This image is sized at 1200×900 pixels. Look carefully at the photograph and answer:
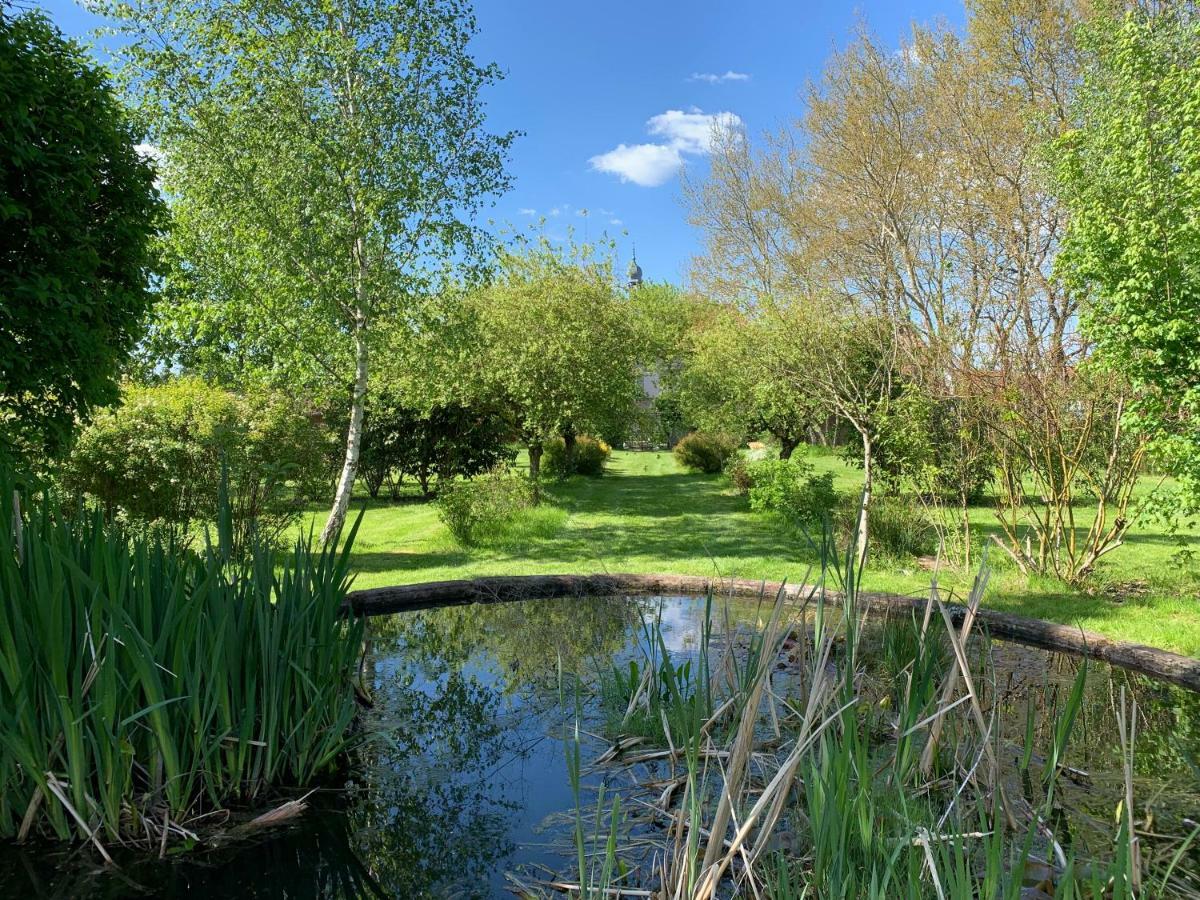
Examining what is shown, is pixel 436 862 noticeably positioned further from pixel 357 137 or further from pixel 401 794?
pixel 357 137

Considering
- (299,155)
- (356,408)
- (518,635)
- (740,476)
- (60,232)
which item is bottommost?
(518,635)

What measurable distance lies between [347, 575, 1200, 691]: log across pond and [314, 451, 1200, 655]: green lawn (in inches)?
11.5

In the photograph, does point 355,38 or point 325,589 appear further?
point 355,38

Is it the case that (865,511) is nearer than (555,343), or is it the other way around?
(865,511)

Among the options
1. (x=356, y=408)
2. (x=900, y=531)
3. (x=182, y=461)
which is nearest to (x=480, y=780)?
(x=182, y=461)

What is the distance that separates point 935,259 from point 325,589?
1028cm

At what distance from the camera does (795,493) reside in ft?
38.4

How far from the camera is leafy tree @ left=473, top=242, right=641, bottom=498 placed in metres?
15.5

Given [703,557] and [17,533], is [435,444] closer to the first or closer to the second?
[703,557]

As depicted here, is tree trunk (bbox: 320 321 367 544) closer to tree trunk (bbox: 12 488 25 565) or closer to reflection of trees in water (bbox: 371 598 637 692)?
reflection of trees in water (bbox: 371 598 637 692)

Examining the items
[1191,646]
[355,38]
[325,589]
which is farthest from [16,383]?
[1191,646]

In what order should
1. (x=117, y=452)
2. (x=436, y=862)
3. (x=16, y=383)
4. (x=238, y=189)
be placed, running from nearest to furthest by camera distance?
(x=436, y=862)
(x=16, y=383)
(x=117, y=452)
(x=238, y=189)

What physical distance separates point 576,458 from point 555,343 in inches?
281

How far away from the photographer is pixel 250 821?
2938mm
